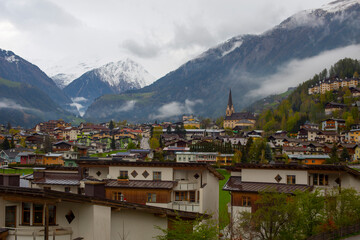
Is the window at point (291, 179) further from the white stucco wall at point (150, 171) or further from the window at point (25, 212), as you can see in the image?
the window at point (25, 212)

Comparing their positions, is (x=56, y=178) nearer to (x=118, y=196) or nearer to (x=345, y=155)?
(x=118, y=196)

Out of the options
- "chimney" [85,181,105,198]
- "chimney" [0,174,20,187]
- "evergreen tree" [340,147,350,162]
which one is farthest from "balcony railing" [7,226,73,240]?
"evergreen tree" [340,147,350,162]

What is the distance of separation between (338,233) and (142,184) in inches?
497

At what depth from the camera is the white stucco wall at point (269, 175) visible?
28677 millimetres

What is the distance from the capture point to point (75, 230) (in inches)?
607

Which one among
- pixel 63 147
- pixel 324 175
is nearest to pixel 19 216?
pixel 324 175

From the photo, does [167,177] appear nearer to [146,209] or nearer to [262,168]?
[262,168]

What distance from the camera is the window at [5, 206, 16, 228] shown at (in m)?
15.0

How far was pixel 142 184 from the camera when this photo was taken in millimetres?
28594

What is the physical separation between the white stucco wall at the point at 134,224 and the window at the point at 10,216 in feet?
12.3

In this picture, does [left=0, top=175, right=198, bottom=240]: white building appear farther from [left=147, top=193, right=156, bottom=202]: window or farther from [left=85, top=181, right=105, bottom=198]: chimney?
[left=147, top=193, right=156, bottom=202]: window

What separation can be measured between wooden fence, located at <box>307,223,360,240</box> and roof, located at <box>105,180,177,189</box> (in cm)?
985

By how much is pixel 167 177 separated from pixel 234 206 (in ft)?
16.3

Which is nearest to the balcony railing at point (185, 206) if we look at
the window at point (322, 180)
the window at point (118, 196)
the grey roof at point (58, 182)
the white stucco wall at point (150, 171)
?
the white stucco wall at point (150, 171)
